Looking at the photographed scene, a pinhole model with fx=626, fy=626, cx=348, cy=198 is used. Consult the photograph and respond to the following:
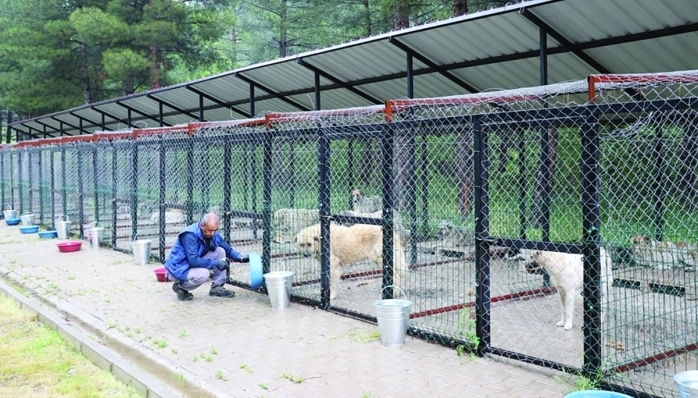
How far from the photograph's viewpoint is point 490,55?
8.72 m

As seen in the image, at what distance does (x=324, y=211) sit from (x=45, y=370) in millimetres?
3063

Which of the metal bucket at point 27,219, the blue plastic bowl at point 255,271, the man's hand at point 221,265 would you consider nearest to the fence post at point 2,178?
the metal bucket at point 27,219

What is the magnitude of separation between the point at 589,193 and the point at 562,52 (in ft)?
14.6

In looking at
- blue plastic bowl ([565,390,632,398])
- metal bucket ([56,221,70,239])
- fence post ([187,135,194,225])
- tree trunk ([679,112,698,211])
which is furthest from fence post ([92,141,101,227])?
blue plastic bowl ([565,390,632,398])

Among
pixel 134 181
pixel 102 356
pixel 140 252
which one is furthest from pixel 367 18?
pixel 102 356

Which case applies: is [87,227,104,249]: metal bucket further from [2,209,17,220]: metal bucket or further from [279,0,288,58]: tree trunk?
[279,0,288,58]: tree trunk

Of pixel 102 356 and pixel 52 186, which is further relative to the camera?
pixel 52 186

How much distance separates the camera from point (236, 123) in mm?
8492

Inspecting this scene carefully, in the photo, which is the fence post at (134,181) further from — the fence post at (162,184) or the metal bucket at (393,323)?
the metal bucket at (393,323)

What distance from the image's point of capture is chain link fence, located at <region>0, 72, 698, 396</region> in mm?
4547

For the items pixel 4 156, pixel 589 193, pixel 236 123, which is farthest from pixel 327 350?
pixel 4 156

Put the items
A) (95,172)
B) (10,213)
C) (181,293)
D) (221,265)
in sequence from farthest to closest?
1. (10,213)
2. (95,172)
3. (221,265)
4. (181,293)

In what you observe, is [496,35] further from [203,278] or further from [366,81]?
[203,278]

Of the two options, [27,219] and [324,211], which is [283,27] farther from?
[324,211]
